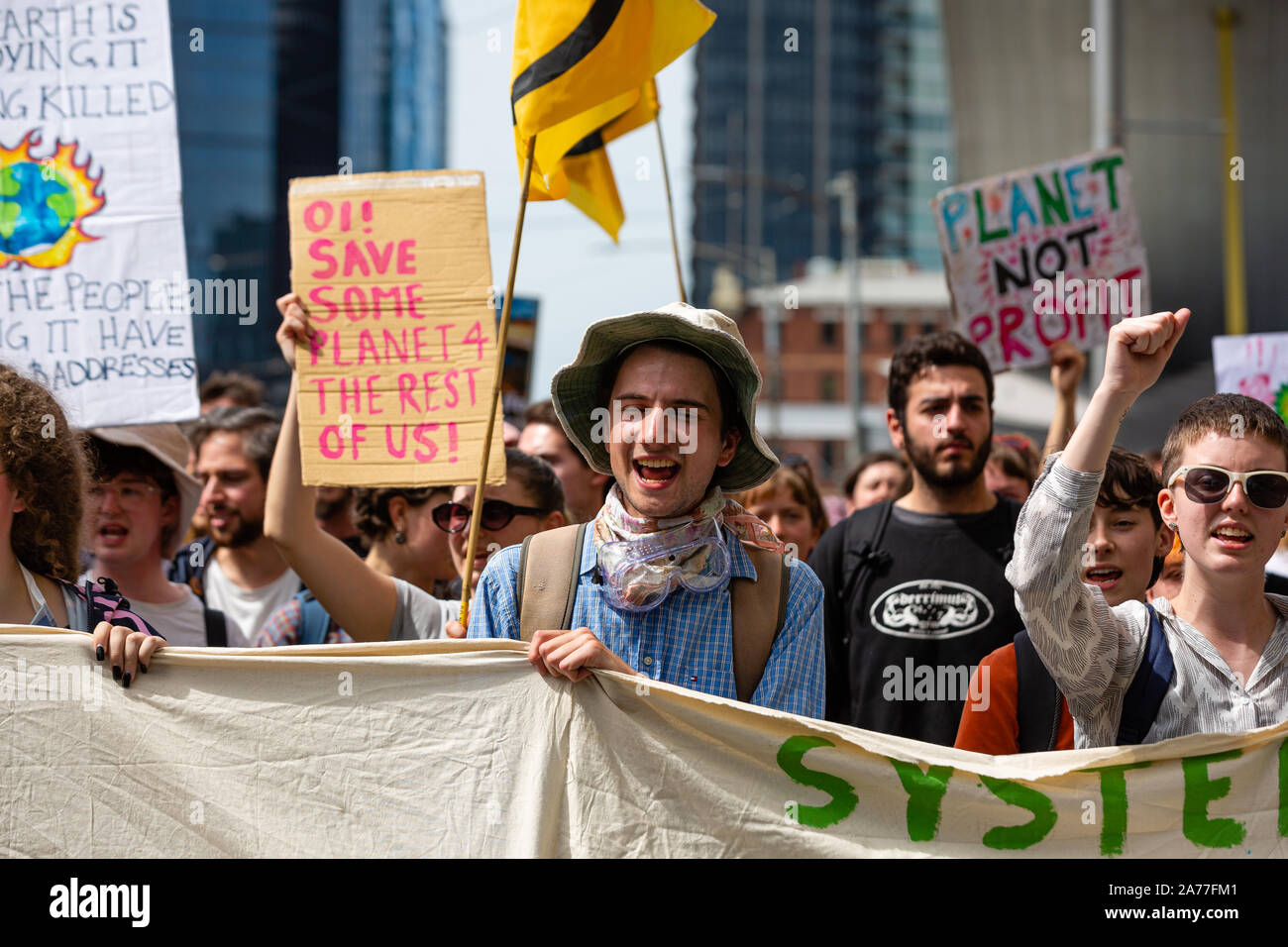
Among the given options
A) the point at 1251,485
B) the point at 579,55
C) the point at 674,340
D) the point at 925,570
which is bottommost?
the point at 925,570

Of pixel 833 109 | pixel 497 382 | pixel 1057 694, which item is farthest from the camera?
pixel 833 109

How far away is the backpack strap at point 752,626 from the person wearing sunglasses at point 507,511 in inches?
48.9

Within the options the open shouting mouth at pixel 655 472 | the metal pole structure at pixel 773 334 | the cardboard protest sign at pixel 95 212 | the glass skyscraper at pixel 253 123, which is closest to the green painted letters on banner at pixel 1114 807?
the open shouting mouth at pixel 655 472

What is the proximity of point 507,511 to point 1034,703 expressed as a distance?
1.58 m

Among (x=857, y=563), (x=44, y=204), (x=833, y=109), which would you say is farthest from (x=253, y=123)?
(x=857, y=563)

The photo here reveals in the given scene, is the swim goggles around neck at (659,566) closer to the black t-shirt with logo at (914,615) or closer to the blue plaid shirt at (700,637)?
the blue plaid shirt at (700,637)

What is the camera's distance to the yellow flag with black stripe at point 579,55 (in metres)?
3.58

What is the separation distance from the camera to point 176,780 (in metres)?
2.81

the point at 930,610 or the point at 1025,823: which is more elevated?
the point at 930,610

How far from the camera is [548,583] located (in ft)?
9.62

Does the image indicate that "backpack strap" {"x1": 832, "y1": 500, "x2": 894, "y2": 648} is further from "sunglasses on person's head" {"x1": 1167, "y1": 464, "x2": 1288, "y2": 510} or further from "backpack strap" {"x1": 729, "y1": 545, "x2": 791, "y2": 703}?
"sunglasses on person's head" {"x1": 1167, "y1": 464, "x2": 1288, "y2": 510}

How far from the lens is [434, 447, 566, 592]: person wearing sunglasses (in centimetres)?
407

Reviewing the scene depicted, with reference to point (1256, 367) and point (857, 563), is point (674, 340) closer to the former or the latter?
point (857, 563)
